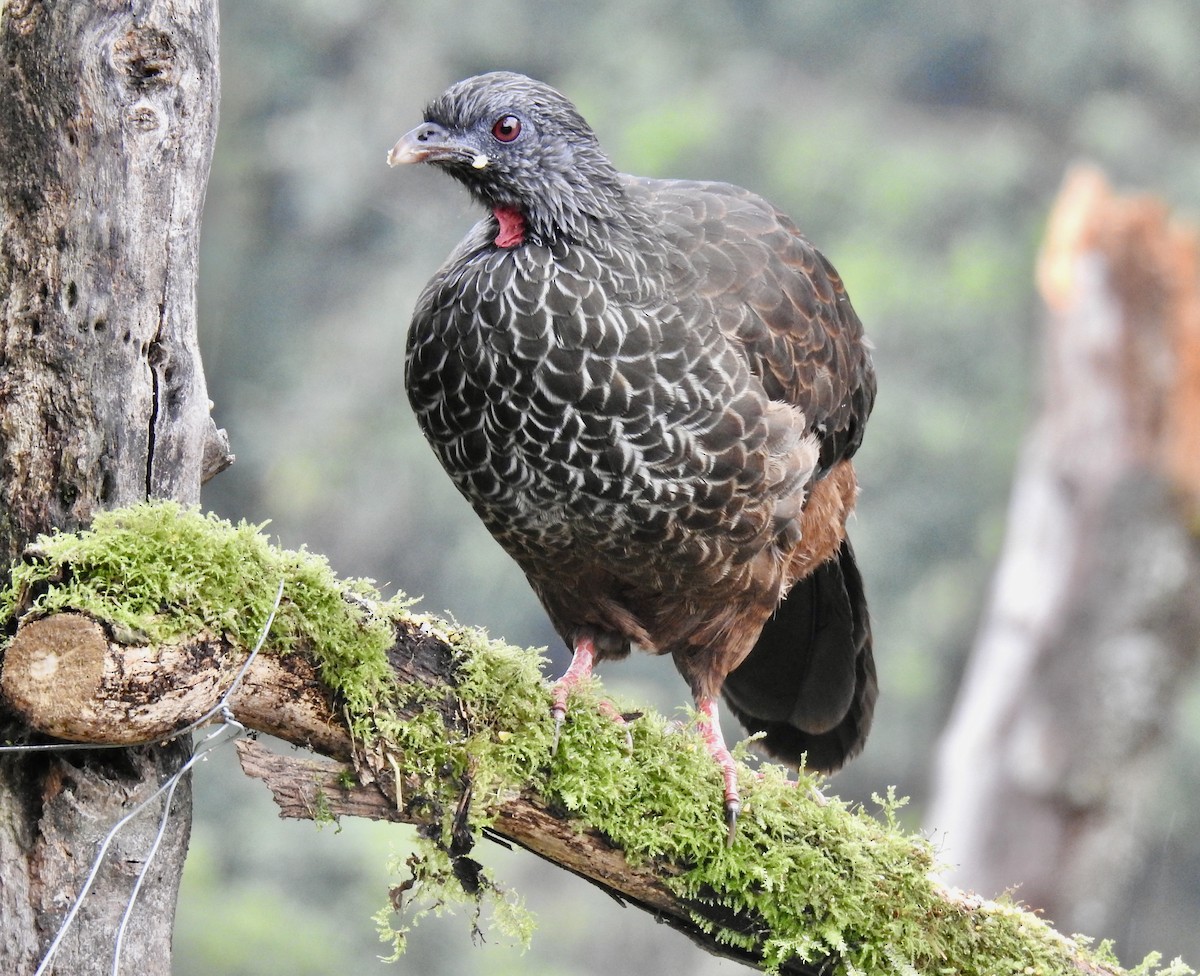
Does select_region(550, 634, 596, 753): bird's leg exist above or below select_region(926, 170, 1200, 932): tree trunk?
below

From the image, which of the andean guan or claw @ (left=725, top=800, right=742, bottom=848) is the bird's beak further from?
claw @ (left=725, top=800, right=742, bottom=848)

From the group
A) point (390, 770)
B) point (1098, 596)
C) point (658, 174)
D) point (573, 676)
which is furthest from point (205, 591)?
point (658, 174)

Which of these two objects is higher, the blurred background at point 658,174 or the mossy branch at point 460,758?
the blurred background at point 658,174

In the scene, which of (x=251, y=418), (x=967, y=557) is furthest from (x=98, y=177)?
(x=967, y=557)

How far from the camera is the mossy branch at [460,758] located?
2.18 meters

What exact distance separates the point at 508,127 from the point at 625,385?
0.71m

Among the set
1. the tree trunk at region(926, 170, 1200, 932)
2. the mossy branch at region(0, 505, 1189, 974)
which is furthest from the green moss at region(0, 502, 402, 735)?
the tree trunk at region(926, 170, 1200, 932)

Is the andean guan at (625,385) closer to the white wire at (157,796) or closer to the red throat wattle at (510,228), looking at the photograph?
the red throat wattle at (510,228)

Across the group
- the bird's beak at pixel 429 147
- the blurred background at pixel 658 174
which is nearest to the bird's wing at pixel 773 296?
the bird's beak at pixel 429 147

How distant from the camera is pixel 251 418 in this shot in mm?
Result: 10109

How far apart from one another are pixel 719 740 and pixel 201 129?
1741 millimetres

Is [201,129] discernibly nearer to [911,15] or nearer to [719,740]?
[719,740]

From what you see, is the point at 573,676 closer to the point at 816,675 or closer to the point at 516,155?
the point at 816,675

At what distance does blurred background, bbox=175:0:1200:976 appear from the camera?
984cm
